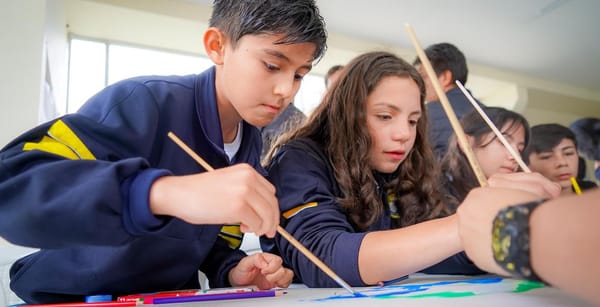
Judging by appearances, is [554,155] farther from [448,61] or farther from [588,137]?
[588,137]

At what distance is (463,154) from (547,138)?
842mm

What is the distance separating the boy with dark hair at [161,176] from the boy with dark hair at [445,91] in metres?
1.01

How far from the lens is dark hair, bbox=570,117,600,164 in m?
2.37

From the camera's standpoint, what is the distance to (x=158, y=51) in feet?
9.27

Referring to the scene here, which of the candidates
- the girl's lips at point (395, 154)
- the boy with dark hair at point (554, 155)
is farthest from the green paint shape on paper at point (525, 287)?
the boy with dark hair at point (554, 155)

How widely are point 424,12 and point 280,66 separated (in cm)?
253

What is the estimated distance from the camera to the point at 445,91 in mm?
1942

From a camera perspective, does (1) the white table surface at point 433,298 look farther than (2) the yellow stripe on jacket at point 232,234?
No

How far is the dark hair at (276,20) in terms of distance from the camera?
0.68 metres

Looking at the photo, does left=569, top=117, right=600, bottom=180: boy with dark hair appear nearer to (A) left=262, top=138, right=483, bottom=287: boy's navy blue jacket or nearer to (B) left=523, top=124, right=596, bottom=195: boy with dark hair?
(B) left=523, top=124, right=596, bottom=195: boy with dark hair

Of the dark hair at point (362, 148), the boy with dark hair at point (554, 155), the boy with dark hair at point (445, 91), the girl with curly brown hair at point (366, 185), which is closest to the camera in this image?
the girl with curly brown hair at point (366, 185)

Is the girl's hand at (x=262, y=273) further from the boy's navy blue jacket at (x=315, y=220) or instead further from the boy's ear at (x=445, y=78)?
the boy's ear at (x=445, y=78)

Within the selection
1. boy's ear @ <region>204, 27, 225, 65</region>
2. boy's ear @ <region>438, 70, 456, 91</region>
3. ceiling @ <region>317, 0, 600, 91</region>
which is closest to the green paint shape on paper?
boy's ear @ <region>204, 27, 225, 65</region>

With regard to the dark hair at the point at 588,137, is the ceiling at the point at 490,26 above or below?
above
